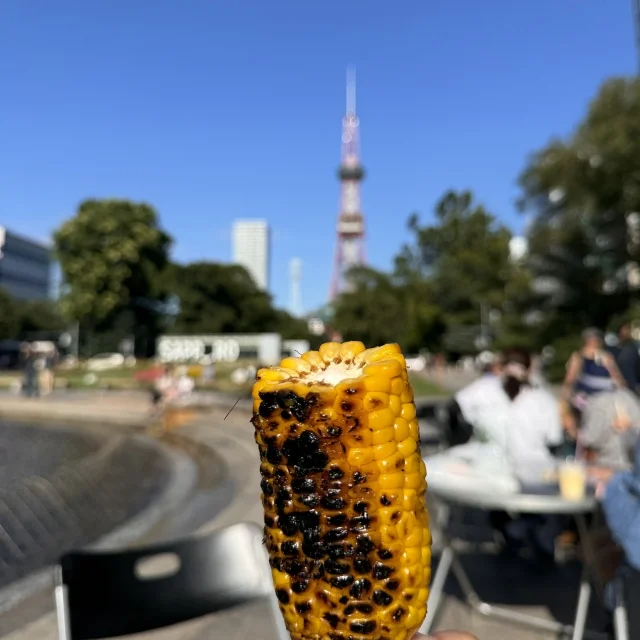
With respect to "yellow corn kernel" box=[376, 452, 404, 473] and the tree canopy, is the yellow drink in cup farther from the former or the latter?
the tree canopy

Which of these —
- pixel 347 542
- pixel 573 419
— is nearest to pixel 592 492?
pixel 347 542

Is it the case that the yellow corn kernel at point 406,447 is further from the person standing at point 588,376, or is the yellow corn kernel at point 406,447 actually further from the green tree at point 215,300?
the green tree at point 215,300

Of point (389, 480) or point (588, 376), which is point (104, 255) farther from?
point (389, 480)

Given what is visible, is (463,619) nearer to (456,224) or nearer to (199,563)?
(199,563)

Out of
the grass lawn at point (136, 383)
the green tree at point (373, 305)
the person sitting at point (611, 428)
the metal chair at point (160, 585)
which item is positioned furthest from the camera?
the green tree at point (373, 305)

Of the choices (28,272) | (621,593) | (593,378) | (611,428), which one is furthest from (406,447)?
(28,272)

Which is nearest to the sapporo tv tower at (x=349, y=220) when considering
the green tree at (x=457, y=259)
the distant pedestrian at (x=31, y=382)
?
the green tree at (x=457, y=259)
